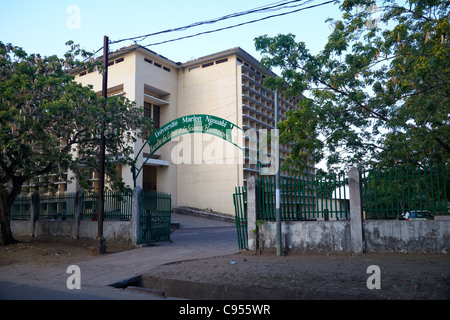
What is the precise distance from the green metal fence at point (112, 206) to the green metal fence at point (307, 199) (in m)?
5.96

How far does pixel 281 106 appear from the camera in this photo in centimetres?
4625

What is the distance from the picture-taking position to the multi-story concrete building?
36.1m

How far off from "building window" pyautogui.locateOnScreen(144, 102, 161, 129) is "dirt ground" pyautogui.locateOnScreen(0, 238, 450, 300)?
29.0 m

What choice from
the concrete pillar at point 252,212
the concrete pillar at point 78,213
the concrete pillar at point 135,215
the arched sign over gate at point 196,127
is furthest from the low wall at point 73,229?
the concrete pillar at point 252,212

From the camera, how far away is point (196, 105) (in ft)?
130

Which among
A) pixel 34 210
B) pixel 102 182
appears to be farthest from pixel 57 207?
pixel 102 182

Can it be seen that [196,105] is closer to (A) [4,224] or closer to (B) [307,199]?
(A) [4,224]

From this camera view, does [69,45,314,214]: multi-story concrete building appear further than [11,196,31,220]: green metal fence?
Yes

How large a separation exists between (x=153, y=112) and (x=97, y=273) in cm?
3070

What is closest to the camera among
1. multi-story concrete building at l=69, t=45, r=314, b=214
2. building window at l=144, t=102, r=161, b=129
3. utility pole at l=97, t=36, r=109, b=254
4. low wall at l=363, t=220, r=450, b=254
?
low wall at l=363, t=220, r=450, b=254

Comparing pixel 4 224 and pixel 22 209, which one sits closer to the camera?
pixel 4 224
